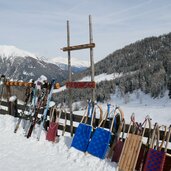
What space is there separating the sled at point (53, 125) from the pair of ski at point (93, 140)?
1203mm

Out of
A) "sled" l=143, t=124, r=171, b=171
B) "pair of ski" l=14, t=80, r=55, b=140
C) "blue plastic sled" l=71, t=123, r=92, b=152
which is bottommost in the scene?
"sled" l=143, t=124, r=171, b=171

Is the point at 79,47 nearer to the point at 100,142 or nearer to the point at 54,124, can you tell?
the point at 54,124

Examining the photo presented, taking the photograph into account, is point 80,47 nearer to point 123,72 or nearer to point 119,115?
point 119,115

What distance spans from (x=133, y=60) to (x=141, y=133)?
191504mm

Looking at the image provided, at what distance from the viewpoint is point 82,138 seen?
9203mm

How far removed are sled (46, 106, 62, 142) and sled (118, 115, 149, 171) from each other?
310cm

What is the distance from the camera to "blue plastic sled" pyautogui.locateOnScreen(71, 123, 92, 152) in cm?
906

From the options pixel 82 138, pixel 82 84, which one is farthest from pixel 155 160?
pixel 82 84

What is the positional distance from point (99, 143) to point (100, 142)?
0.14ft

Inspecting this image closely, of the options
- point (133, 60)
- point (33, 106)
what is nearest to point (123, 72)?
point (133, 60)

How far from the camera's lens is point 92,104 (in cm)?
964

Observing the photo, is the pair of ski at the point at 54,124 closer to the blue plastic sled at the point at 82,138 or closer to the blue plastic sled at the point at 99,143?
the blue plastic sled at the point at 82,138

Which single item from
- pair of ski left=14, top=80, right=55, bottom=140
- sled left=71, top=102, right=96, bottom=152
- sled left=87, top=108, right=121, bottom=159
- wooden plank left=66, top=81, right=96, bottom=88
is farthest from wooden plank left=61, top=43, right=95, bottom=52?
sled left=87, top=108, right=121, bottom=159

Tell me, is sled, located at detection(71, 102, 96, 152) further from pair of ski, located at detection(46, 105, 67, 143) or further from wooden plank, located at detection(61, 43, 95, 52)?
wooden plank, located at detection(61, 43, 95, 52)
